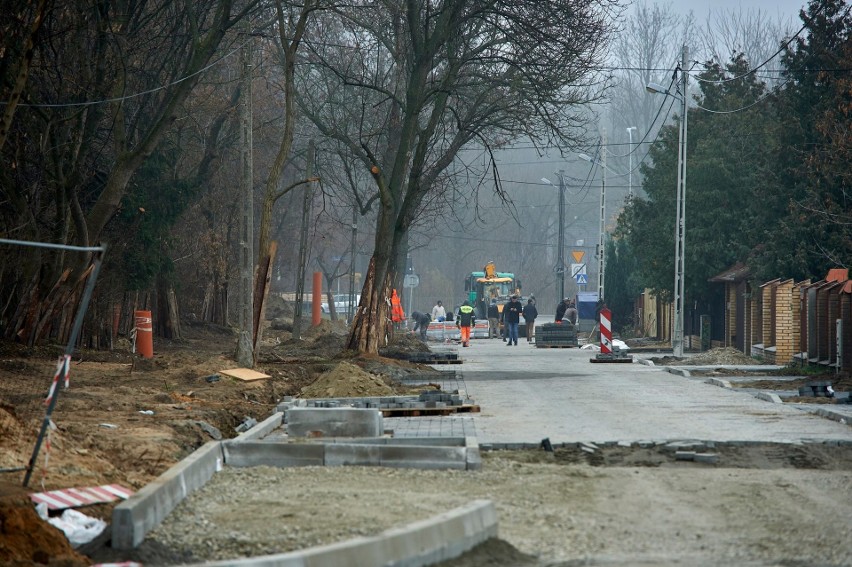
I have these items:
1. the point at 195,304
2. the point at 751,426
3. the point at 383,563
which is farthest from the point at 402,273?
the point at 383,563

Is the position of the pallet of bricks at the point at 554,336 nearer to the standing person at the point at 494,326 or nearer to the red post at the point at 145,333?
the standing person at the point at 494,326

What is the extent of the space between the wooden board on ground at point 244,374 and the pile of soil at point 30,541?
44.3 feet

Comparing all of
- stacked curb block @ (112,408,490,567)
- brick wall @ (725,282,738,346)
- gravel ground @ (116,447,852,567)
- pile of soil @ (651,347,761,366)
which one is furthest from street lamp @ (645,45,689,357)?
gravel ground @ (116,447,852,567)

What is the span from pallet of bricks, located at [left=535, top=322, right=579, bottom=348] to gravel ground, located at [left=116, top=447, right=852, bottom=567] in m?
32.7

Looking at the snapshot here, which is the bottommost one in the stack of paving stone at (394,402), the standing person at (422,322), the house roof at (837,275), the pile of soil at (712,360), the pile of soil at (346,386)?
the stack of paving stone at (394,402)

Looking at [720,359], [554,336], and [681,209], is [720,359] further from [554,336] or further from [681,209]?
[554,336]

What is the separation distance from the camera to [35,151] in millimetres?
24859

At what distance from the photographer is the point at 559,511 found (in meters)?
9.05

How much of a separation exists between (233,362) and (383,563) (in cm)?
1699

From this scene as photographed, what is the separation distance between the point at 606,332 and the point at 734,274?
7.34 metres

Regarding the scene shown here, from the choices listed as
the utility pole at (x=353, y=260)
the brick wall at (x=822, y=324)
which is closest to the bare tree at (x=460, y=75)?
the brick wall at (x=822, y=324)

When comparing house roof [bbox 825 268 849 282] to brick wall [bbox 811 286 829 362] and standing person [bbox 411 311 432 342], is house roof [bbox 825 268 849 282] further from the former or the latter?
standing person [bbox 411 311 432 342]

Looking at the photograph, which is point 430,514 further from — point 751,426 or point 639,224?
point 639,224

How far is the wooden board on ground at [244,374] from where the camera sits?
21056 mm
